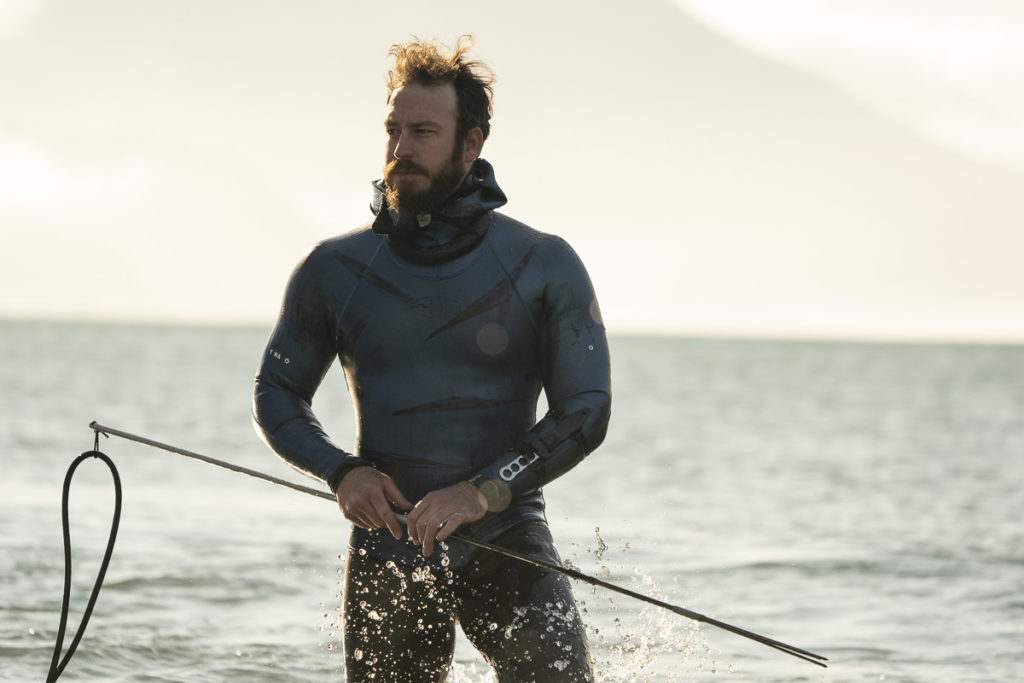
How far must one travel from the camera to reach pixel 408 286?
12.5 ft

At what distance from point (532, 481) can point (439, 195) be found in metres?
0.82

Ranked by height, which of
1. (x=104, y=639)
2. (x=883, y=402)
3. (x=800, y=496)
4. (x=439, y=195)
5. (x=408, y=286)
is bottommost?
(x=104, y=639)

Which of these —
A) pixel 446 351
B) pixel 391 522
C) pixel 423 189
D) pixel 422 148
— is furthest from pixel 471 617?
pixel 422 148

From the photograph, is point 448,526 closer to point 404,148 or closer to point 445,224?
point 445,224

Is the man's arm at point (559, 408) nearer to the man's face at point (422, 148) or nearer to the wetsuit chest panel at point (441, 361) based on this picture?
the wetsuit chest panel at point (441, 361)

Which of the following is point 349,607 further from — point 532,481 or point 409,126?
point 409,126

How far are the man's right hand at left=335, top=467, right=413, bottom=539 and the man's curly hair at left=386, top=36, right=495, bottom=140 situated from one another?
37.6 inches

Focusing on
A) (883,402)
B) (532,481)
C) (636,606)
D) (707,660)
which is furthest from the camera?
(883,402)

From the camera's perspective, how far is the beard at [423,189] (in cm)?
376

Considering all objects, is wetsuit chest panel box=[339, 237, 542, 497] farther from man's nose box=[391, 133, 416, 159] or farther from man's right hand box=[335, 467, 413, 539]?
man's nose box=[391, 133, 416, 159]

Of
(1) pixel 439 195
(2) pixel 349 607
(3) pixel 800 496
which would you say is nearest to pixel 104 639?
(2) pixel 349 607

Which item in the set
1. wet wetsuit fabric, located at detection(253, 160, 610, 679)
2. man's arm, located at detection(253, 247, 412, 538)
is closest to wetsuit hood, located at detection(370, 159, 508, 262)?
wet wetsuit fabric, located at detection(253, 160, 610, 679)

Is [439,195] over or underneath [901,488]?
underneath

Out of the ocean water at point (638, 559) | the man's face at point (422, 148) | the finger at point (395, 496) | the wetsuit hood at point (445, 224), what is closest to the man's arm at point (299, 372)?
the finger at point (395, 496)
